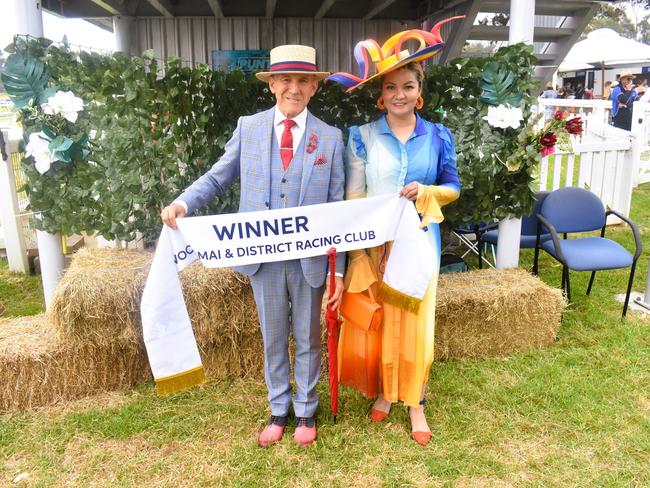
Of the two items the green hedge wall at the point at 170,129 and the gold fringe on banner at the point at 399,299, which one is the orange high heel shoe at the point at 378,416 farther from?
the green hedge wall at the point at 170,129

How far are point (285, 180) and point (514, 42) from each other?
2316 millimetres

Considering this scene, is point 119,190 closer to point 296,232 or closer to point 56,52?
point 56,52

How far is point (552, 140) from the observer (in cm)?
374

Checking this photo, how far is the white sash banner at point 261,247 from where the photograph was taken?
2.55 metres

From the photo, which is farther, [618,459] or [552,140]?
[552,140]

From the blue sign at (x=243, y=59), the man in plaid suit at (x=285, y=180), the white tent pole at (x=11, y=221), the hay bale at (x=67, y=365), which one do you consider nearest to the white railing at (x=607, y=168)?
the blue sign at (x=243, y=59)

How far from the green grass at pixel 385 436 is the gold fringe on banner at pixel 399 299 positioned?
76 cm

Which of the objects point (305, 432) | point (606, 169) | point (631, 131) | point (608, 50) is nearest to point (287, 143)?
point (305, 432)

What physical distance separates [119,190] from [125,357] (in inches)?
42.5

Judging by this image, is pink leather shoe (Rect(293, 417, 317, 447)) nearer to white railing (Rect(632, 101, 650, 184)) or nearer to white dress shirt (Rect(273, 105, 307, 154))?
white dress shirt (Rect(273, 105, 307, 154))

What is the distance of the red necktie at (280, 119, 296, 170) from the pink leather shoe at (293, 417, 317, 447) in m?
1.37

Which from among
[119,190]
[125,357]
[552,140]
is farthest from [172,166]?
[552,140]

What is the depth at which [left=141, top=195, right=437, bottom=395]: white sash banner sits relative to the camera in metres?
2.55

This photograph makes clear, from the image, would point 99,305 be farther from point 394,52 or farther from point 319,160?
point 394,52
